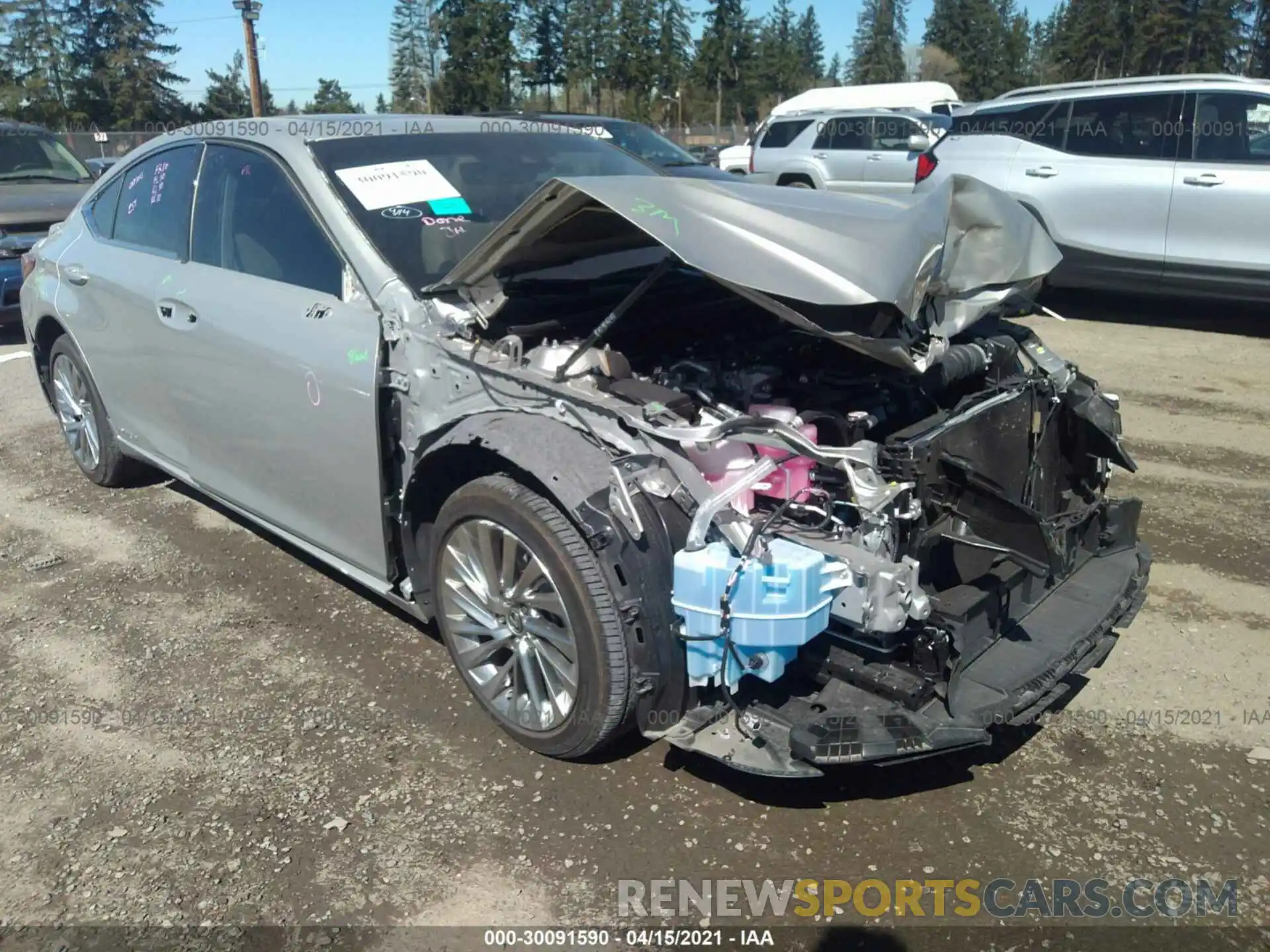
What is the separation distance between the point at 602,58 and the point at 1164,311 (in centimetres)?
4415

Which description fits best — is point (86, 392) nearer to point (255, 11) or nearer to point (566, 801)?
point (566, 801)

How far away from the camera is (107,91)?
179ft

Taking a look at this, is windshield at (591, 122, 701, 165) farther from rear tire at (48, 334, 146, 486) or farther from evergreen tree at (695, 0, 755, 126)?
evergreen tree at (695, 0, 755, 126)

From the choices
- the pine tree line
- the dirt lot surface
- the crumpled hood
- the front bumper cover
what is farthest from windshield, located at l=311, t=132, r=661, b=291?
the pine tree line

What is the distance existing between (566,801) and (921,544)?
123 cm

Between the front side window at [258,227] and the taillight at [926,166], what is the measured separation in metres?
7.63

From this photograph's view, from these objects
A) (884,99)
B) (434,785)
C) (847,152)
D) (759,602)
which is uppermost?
(884,99)

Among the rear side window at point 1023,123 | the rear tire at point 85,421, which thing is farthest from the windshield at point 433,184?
the rear side window at point 1023,123

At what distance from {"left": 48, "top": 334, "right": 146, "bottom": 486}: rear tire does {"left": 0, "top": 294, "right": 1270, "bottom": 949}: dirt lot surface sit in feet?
3.38

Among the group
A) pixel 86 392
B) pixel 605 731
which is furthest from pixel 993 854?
pixel 86 392

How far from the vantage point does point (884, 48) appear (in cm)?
7481

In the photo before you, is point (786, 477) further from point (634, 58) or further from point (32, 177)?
point (634, 58)

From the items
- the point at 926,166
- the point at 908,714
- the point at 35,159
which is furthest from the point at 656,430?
the point at 35,159

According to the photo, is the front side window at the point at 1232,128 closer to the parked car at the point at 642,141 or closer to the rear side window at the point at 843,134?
the parked car at the point at 642,141
